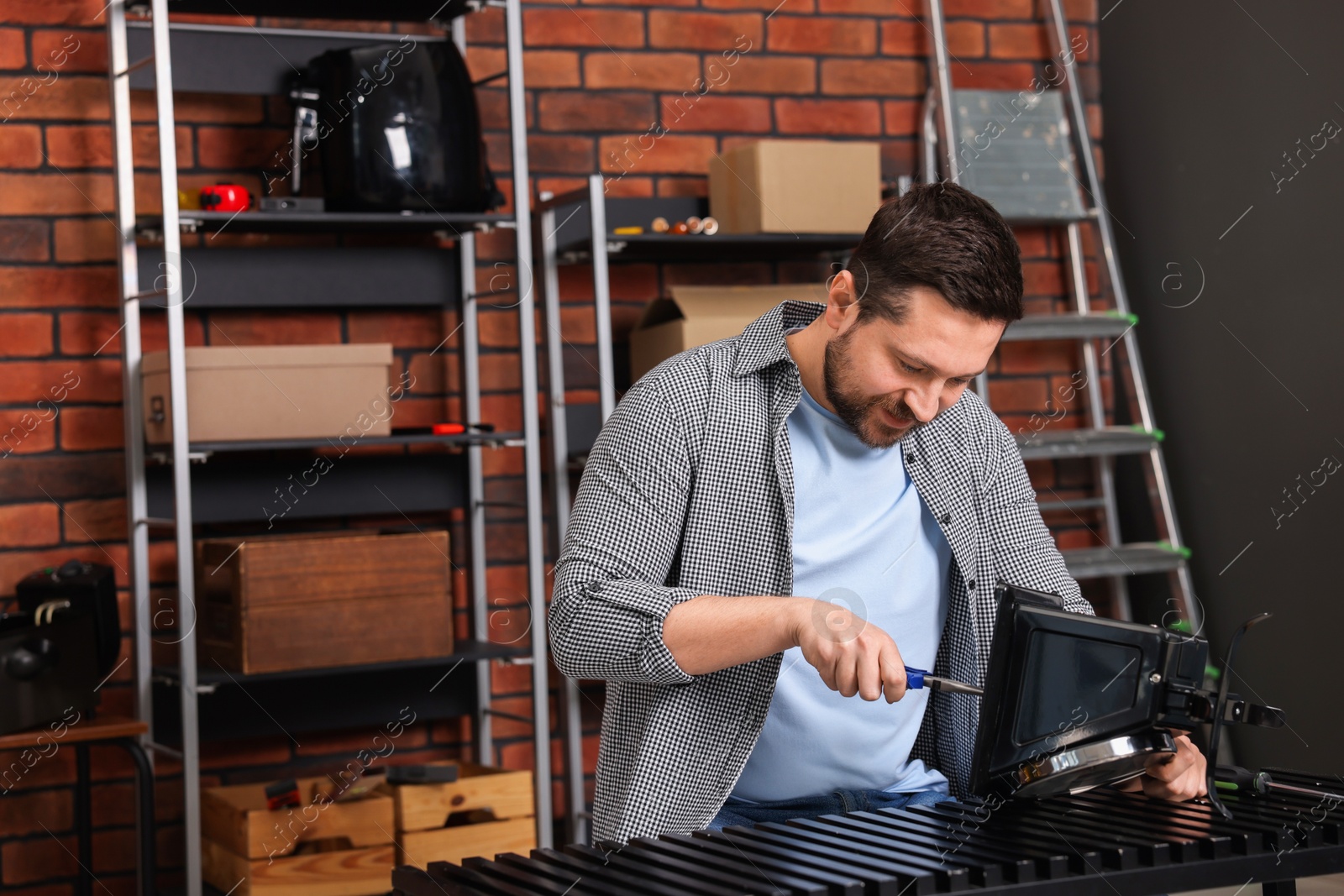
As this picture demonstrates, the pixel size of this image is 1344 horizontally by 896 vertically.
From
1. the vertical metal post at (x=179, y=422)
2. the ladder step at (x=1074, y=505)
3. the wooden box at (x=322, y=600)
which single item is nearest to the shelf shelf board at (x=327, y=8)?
the vertical metal post at (x=179, y=422)

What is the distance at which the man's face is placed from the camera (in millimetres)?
1461

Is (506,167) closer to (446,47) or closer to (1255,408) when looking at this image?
(446,47)

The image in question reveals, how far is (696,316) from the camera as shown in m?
2.69

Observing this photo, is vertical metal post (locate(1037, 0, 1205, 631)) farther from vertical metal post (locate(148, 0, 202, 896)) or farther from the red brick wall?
vertical metal post (locate(148, 0, 202, 896))

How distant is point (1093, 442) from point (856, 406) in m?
1.59

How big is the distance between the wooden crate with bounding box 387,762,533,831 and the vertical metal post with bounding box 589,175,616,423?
74 cm

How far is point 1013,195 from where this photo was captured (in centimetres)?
310

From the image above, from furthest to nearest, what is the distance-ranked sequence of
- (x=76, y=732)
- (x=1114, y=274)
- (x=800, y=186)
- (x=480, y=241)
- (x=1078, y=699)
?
1. (x=1114, y=274)
2. (x=480, y=241)
3. (x=800, y=186)
4. (x=76, y=732)
5. (x=1078, y=699)

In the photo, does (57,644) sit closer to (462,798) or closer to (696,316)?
(462,798)

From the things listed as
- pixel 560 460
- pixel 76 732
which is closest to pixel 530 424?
pixel 560 460

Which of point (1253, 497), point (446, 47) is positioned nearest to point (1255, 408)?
point (1253, 497)

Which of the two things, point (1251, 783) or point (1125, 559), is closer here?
point (1251, 783)

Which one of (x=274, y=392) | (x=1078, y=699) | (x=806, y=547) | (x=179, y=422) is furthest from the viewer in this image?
(x=274, y=392)

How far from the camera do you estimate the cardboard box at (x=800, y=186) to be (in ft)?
9.04
